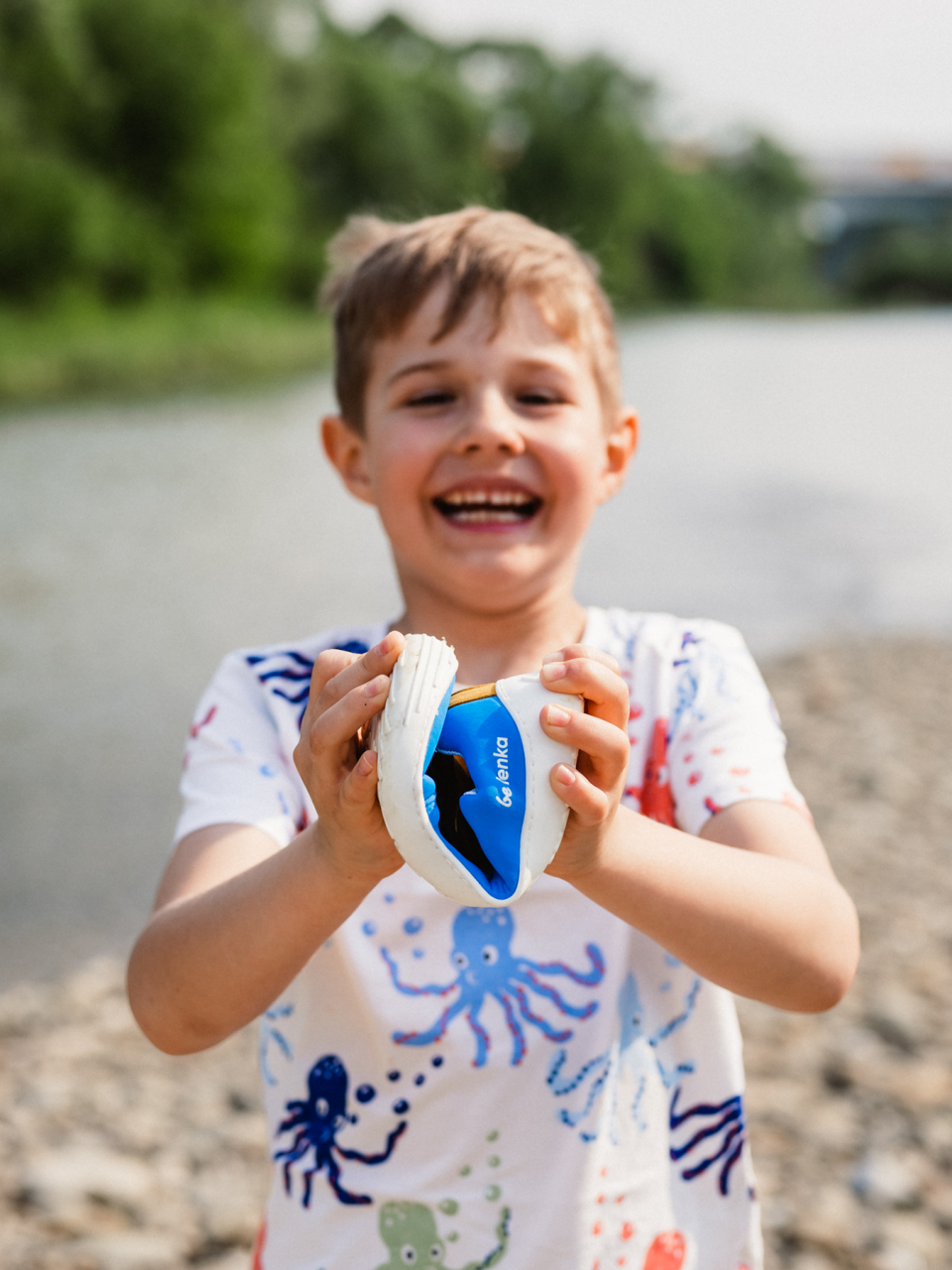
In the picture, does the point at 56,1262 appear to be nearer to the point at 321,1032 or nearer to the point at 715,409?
the point at 321,1032

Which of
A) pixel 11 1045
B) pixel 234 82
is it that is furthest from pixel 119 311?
pixel 11 1045

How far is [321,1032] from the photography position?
1645 mm

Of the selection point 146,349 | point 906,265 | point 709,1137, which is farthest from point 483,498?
point 906,265

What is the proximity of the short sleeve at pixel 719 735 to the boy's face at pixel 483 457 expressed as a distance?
0.86ft

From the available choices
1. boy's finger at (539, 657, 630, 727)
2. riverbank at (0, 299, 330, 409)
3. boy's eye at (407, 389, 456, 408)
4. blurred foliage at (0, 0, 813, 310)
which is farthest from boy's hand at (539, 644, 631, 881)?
riverbank at (0, 299, 330, 409)

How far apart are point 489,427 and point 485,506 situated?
128 mm

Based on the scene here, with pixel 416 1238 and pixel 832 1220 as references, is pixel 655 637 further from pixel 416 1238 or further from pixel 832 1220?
pixel 832 1220

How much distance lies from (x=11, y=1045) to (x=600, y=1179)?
257 cm

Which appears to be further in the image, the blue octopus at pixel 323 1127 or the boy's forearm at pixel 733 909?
the blue octopus at pixel 323 1127

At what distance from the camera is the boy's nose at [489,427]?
5.77ft

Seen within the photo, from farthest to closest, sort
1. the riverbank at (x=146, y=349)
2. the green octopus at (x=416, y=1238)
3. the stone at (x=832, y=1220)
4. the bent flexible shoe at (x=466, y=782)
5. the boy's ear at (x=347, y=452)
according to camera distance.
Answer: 1. the riverbank at (x=146, y=349)
2. the stone at (x=832, y=1220)
3. the boy's ear at (x=347, y=452)
4. the green octopus at (x=416, y=1238)
5. the bent flexible shoe at (x=466, y=782)

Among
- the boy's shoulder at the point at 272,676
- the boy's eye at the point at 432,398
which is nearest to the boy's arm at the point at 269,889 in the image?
the boy's shoulder at the point at 272,676

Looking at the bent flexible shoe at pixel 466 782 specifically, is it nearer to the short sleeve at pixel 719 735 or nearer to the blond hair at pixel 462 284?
the short sleeve at pixel 719 735

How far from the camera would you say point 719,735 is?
169cm
